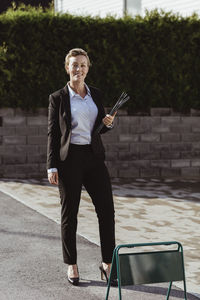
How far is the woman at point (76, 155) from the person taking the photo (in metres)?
5.14

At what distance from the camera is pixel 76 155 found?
514cm

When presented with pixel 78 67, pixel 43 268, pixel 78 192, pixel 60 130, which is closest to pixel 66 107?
pixel 60 130

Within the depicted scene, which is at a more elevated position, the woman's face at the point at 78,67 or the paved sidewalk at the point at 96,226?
the woman's face at the point at 78,67

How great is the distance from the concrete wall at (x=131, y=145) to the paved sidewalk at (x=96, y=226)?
1.83ft

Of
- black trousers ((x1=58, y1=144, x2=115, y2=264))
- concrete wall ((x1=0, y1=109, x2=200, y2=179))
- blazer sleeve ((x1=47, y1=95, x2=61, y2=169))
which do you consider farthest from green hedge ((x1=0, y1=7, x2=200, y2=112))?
black trousers ((x1=58, y1=144, x2=115, y2=264))

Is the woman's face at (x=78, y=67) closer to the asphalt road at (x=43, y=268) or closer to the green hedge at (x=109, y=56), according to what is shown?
the asphalt road at (x=43, y=268)

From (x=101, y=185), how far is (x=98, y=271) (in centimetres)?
92

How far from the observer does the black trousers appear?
16.9 feet

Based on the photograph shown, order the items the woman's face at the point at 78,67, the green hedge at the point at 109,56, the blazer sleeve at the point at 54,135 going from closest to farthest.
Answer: the woman's face at the point at 78,67 → the blazer sleeve at the point at 54,135 → the green hedge at the point at 109,56

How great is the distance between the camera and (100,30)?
12.1 meters

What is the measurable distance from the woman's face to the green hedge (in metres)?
6.65

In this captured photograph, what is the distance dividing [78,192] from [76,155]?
33cm

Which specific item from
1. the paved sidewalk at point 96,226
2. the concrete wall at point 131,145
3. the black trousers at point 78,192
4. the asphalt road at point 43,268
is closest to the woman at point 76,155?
the black trousers at point 78,192

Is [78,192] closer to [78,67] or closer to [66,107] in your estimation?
[66,107]
